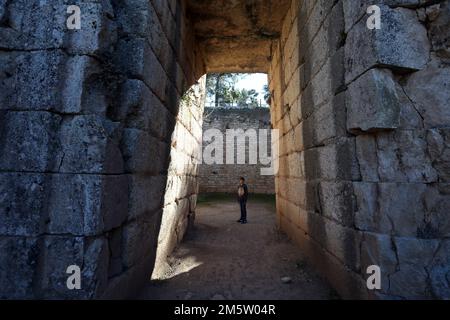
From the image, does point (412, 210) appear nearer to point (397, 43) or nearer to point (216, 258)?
point (397, 43)

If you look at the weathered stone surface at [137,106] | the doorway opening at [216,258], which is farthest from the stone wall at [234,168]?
the weathered stone surface at [137,106]

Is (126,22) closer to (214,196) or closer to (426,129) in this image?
(426,129)

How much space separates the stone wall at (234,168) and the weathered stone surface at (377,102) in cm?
1178

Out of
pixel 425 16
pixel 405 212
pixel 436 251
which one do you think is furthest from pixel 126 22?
pixel 436 251

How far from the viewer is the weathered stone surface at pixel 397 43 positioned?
182 centimetres

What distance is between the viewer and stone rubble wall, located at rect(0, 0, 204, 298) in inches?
65.9

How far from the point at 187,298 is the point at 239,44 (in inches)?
185

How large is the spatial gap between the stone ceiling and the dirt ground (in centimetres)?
392

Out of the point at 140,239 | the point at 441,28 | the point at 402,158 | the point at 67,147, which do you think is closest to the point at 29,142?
the point at 67,147

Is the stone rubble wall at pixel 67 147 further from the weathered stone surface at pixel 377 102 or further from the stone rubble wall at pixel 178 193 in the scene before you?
the weathered stone surface at pixel 377 102

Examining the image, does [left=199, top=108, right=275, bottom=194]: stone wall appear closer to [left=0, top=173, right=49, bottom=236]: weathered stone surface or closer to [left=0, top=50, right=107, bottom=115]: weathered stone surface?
[left=0, top=50, right=107, bottom=115]: weathered stone surface

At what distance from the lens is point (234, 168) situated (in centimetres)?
1387

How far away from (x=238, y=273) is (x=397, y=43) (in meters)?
2.85

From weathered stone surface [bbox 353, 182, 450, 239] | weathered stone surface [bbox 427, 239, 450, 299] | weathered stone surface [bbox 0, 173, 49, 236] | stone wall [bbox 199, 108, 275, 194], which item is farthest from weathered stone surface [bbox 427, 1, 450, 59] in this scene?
stone wall [bbox 199, 108, 275, 194]
